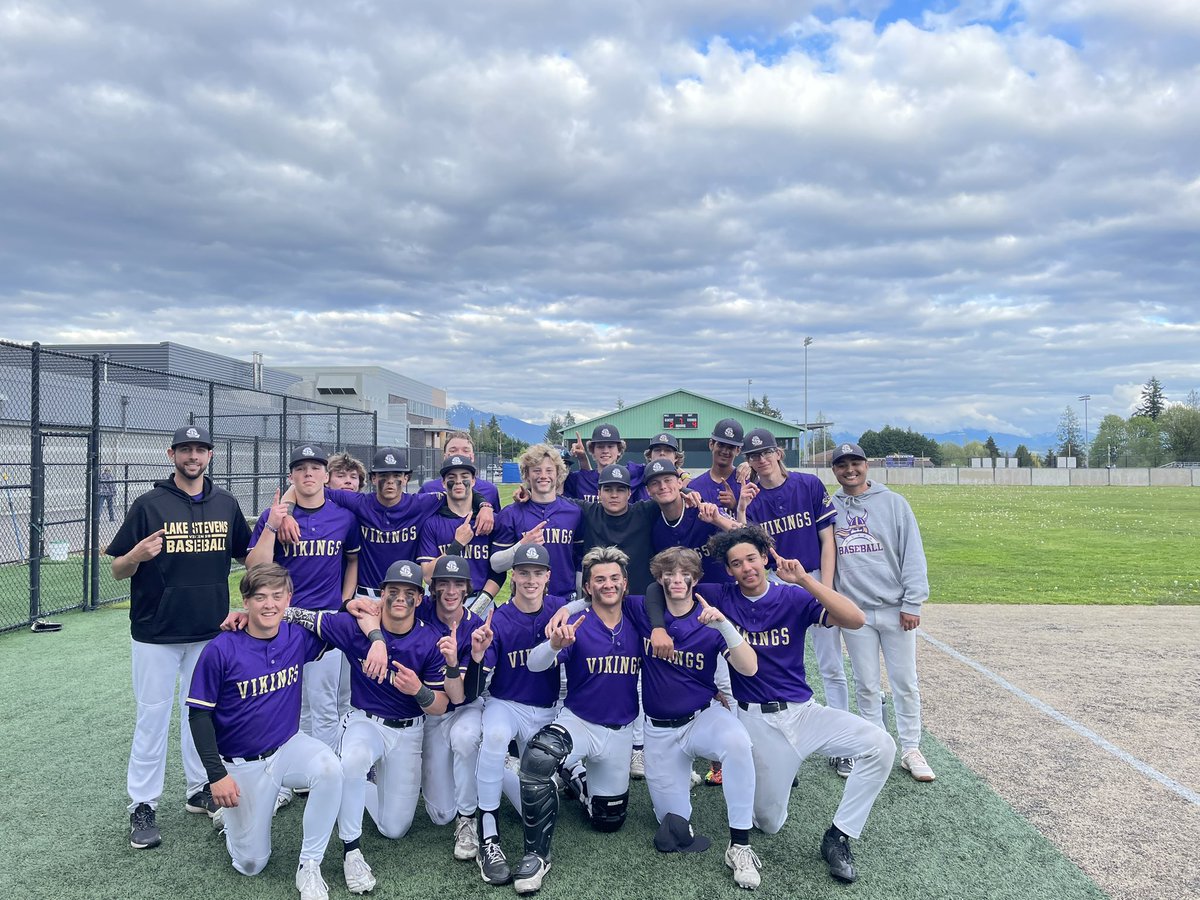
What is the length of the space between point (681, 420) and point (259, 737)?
50.5 metres

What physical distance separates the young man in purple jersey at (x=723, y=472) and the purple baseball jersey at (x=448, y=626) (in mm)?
2035

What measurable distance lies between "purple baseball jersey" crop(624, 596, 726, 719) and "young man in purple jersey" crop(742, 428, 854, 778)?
127cm

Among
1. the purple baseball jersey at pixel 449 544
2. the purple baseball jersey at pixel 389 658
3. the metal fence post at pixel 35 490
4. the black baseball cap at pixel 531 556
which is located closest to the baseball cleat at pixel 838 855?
the black baseball cap at pixel 531 556

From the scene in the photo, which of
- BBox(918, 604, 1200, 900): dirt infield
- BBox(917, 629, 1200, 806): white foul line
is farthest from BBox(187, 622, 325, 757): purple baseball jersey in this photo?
BBox(917, 629, 1200, 806): white foul line

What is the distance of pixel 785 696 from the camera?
4.52 meters

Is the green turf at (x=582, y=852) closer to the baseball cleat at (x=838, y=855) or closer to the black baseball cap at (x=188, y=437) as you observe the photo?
the baseball cleat at (x=838, y=855)

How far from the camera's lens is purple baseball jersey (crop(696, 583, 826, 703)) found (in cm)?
454

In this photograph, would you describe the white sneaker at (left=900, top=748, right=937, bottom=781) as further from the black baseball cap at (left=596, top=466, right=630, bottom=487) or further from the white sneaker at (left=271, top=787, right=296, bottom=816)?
the white sneaker at (left=271, top=787, right=296, bottom=816)

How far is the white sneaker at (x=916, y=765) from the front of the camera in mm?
5031

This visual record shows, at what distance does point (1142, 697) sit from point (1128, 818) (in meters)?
2.89

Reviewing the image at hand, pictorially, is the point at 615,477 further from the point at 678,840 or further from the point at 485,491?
the point at 678,840

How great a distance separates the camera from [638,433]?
178 feet

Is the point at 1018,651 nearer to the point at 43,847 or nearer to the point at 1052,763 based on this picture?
the point at 1052,763

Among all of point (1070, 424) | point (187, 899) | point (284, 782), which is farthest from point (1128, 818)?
point (1070, 424)
